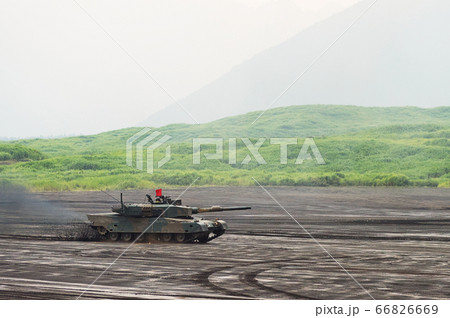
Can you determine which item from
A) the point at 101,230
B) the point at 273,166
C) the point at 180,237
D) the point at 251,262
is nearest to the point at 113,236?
the point at 101,230

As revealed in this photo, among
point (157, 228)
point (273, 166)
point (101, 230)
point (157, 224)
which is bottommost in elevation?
point (101, 230)

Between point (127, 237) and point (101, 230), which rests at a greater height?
point (101, 230)

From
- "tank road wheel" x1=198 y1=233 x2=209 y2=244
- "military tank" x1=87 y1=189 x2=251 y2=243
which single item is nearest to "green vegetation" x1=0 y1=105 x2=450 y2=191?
"military tank" x1=87 y1=189 x2=251 y2=243

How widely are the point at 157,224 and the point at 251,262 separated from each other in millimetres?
8883

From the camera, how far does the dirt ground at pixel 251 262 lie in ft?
80.5

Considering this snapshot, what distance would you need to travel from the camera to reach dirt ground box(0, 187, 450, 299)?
24.5m

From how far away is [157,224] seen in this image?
3859cm

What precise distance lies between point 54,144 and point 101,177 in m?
66.2

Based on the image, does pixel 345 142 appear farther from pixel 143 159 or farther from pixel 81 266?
pixel 81 266

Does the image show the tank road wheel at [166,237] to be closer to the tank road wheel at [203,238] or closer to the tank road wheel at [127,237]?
the tank road wheel at [203,238]

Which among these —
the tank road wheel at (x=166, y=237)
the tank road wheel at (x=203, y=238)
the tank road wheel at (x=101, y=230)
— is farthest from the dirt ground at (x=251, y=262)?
the tank road wheel at (x=166, y=237)

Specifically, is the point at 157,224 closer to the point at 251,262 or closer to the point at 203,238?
the point at 203,238

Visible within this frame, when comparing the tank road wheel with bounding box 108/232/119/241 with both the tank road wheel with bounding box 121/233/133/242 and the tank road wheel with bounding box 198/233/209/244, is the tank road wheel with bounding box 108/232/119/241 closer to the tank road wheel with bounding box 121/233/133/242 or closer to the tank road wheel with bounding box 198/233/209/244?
the tank road wheel with bounding box 121/233/133/242
